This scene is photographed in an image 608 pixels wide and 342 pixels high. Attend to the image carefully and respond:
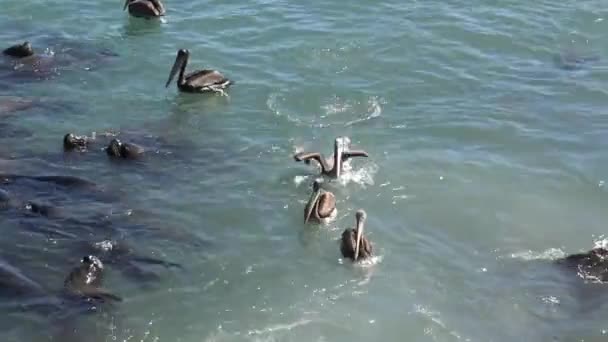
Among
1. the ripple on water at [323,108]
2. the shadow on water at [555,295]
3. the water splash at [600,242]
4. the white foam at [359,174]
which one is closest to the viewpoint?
the shadow on water at [555,295]

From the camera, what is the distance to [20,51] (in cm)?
2419

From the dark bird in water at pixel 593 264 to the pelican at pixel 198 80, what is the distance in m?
10.6

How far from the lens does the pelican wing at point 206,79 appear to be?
23.1m

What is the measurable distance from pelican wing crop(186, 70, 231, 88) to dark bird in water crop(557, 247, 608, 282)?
10.6 meters

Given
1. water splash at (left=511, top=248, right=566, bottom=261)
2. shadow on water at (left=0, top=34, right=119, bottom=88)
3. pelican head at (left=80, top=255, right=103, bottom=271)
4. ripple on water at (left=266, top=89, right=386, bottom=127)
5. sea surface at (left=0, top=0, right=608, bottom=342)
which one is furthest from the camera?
shadow on water at (left=0, top=34, right=119, bottom=88)

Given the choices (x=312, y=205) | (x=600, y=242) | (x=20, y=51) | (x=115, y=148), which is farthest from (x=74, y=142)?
(x=600, y=242)

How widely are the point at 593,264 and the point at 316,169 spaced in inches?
254

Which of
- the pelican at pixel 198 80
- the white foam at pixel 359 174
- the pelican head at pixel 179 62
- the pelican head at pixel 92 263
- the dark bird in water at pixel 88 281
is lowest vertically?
the dark bird in water at pixel 88 281

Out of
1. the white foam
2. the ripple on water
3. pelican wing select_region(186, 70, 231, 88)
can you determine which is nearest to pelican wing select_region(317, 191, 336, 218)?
the white foam

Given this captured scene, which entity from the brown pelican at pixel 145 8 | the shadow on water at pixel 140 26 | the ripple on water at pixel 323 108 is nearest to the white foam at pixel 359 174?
the ripple on water at pixel 323 108

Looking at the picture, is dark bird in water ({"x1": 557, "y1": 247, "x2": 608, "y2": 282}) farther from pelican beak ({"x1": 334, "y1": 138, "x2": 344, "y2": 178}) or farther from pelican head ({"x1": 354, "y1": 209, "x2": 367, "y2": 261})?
pelican beak ({"x1": 334, "y1": 138, "x2": 344, "y2": 178})

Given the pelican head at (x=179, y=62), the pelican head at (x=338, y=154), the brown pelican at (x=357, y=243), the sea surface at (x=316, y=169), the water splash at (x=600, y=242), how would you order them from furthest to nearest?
the pelican head at (x=179, y=62)
the pelican head at (x=338, y=154)
the water splash at (x=600, y=242)
the brown pelican at (x=357, y=243)
the sea surface at (x=316, y=169)

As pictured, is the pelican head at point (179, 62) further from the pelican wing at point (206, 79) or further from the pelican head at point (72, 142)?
the pelican head at point (72, 142)

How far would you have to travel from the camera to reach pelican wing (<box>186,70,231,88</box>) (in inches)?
909
